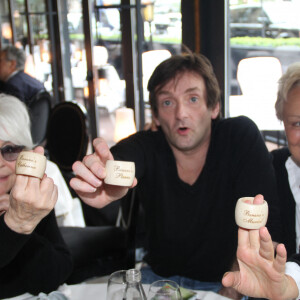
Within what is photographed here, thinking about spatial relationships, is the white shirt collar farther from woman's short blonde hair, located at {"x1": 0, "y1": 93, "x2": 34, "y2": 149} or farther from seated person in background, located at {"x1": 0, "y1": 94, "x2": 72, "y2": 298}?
woman's short blonde hair, located at {"x1": 0, "y1": 93, "x2": 34, "y2": 149}

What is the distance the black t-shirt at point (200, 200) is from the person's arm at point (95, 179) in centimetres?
32

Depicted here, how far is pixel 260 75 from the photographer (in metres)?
2.85

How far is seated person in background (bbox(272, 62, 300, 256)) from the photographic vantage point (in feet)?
5.97

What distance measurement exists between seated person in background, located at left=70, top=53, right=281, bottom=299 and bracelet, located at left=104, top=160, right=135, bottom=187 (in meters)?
0.48

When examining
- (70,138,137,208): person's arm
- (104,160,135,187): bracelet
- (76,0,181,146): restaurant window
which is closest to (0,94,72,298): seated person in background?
(70,138,137,208): person's arm

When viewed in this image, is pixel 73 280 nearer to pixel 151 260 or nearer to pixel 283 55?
pixel 151 260

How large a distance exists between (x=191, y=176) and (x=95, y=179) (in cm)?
70

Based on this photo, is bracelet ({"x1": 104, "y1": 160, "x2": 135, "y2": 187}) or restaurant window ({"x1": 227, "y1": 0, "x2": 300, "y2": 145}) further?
restaurant window ({"x1": 227, "y1": 0, "x2": 300, "y2": 145})

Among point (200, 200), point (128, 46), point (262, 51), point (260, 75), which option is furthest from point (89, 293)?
point (128, 46)

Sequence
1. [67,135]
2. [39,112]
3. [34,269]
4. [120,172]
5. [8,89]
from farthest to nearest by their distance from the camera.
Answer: [8,89] → [39,112] → [67,135] → [34,269] → [120,172]

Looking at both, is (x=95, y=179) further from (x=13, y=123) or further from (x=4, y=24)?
(x=4, y=24)

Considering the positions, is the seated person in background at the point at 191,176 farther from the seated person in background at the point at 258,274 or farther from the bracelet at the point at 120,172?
the seated person in background at the point at 258,274

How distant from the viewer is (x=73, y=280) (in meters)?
2.73

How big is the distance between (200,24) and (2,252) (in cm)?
242
